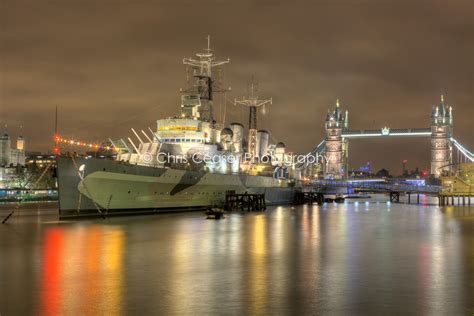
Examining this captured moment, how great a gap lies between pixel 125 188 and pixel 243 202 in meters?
17.8

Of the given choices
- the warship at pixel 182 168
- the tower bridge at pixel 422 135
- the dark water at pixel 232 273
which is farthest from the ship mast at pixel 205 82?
the tower bridge at pixel 422 135

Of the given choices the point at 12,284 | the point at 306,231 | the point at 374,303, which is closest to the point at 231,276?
the point at 374,303

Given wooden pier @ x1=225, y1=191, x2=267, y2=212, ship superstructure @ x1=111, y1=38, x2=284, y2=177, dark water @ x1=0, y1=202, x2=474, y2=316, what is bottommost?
dark water @ x1=0, y1=202, x2=474, y2=316

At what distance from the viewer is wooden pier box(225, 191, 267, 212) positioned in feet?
163

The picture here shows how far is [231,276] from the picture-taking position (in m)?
15.1

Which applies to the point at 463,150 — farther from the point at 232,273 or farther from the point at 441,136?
the point at 232,273

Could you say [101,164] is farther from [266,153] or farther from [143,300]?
[266,153]

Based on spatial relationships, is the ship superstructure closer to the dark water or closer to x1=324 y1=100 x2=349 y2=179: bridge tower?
the dark water

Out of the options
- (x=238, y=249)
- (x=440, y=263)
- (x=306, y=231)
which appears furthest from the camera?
(x=306, y=231)

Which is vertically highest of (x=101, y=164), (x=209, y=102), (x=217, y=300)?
(x=209, y=102)

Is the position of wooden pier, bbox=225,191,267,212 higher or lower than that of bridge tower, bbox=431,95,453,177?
lower

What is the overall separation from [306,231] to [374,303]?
709 inches

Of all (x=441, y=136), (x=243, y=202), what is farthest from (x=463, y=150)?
(x=243, y=202)

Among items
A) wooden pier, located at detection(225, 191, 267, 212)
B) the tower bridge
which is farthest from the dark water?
the tower bridge
